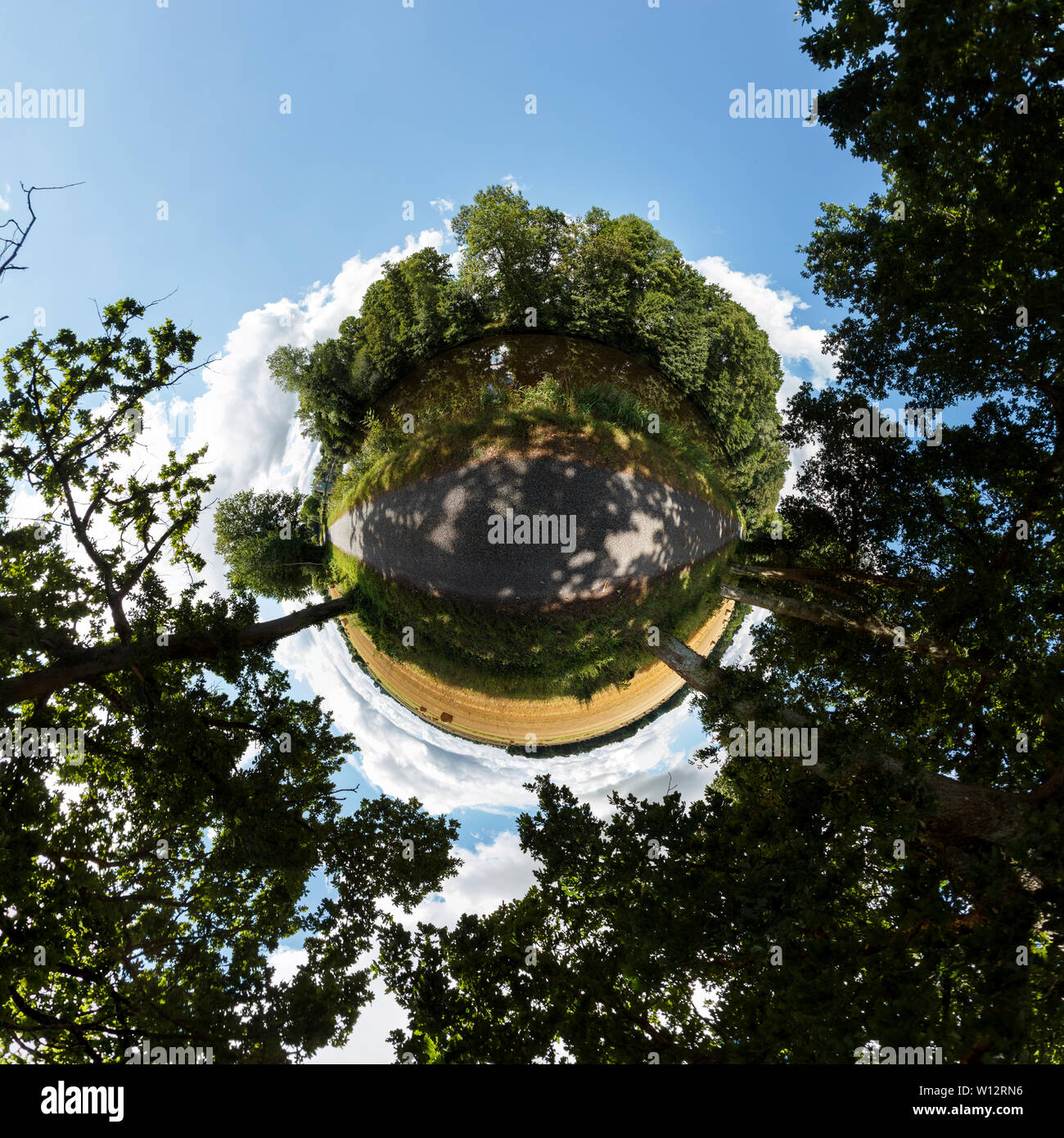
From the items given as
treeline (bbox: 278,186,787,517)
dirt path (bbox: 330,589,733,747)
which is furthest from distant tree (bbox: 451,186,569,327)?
dirt path (bbox: 330,589,733,747)

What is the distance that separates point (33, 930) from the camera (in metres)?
6.62

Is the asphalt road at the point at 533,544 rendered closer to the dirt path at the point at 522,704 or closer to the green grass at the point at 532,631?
the green grass at the point at 532,631

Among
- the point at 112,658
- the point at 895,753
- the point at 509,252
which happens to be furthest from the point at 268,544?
the point at 895,753

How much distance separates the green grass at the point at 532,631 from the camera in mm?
13203

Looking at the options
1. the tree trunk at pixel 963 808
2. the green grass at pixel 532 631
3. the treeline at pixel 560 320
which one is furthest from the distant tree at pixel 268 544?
the tree trunk at pixel 963 808

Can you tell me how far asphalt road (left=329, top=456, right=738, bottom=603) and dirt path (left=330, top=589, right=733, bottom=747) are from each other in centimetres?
435

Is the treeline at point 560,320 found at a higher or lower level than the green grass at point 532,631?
higher

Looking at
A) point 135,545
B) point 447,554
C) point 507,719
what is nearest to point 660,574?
point 447,554

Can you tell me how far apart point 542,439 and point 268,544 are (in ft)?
30.9

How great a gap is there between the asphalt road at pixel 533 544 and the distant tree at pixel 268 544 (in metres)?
4.95

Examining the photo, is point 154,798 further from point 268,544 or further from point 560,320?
point 560,320

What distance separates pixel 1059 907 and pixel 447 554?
1135 cm

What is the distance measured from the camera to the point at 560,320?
16.2 m

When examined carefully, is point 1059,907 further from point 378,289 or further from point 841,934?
point 378,289
